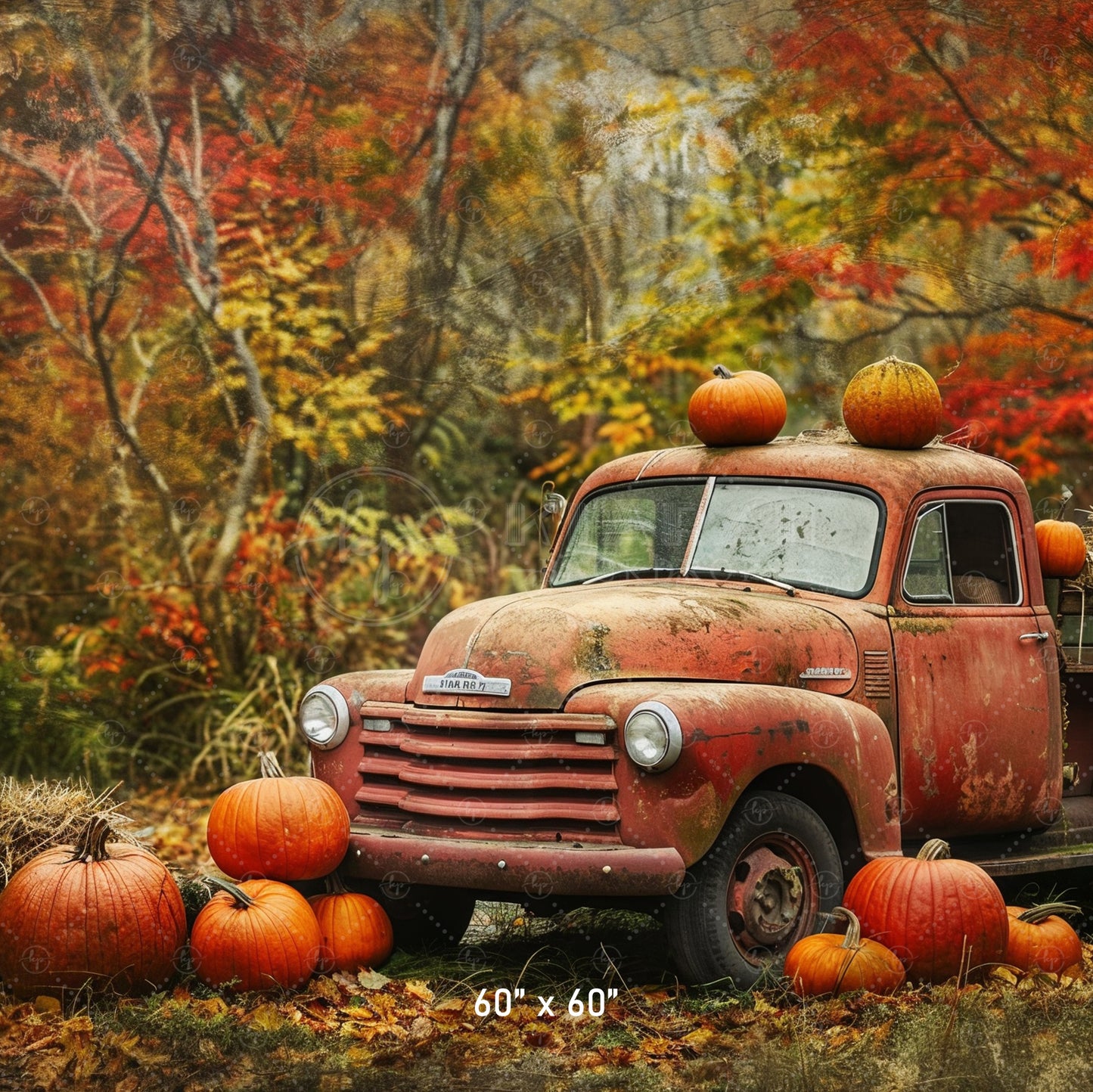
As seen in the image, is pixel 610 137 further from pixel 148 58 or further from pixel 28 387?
pixel 28 387

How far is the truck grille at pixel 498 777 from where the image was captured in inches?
213

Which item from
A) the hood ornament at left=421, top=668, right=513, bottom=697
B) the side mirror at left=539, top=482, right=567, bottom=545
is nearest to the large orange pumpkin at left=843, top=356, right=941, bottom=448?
the side mirror at left=539, top=482, right=567, bottom=545

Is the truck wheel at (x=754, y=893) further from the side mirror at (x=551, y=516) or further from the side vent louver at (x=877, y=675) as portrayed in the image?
the side mirror at (x=551, y=516)

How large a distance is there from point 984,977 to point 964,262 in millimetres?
8853

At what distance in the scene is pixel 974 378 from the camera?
1258 cm

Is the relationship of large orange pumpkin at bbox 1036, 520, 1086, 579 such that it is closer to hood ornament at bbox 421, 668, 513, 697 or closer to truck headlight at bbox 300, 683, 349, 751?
hood ornament at bbox 421, 668, 513, 697

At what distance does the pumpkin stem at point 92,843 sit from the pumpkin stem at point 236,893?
16.1 inches

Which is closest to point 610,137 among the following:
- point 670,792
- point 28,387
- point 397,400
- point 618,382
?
point 618,382

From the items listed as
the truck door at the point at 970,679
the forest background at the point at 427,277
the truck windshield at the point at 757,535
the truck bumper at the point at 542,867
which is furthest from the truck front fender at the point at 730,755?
the forest background at the point at 427,277

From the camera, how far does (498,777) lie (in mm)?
5570

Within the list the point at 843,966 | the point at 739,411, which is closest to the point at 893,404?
the point at 739,411

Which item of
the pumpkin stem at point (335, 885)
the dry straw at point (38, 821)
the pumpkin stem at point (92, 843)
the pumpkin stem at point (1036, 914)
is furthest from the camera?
the pumpkin stem at point (1036, 914)

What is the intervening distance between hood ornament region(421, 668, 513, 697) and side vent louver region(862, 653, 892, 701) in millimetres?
1594

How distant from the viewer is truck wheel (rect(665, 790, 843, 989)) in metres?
5.34
